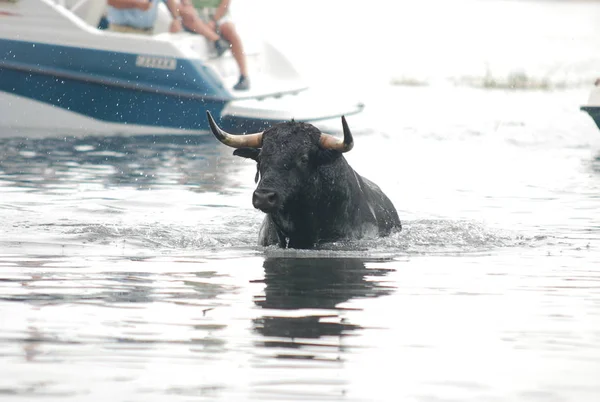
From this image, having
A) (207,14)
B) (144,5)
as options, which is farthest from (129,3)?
(207,14)

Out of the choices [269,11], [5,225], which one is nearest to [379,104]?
[5,225]

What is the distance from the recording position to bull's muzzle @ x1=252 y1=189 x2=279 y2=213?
10602 mm

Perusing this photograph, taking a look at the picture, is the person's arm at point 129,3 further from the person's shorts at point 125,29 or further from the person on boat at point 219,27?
the person on boat at point 219,27

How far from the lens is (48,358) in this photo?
279 inches

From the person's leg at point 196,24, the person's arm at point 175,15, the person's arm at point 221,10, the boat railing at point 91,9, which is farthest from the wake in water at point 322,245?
the boat railing at point 91,9

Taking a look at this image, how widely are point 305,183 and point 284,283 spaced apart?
175 cm

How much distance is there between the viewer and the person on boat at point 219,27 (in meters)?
22.6

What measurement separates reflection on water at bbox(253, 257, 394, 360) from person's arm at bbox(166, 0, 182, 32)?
41.0 feet

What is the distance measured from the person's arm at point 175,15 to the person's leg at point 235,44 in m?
0.70

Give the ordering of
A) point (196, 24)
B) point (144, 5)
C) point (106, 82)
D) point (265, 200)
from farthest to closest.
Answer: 1. point (196, 24)
2. point (106, 82)
3. point (144, 5)
4. point (265, 200)

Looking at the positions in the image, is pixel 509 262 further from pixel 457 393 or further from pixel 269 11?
pixel 269 11

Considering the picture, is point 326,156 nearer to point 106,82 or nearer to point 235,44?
point 106,82

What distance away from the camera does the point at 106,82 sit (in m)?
22.0

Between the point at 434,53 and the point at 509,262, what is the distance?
128 ft
